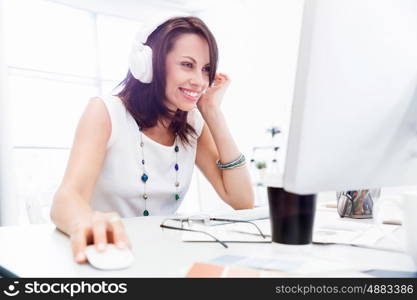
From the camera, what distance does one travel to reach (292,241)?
0.64m

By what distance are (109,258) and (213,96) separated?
108cm

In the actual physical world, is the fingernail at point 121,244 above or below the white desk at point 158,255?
above

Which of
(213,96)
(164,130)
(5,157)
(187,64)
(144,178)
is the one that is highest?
(187,64)

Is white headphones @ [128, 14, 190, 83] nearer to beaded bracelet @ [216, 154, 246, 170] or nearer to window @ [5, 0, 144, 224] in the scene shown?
beaded bracelet @ [216, 154, 246, 170]

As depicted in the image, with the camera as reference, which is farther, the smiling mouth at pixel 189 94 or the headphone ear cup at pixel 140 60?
the smiling mouth at pixel 189 94

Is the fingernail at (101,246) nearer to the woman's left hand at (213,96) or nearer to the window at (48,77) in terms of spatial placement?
the woman's left hand at (213,96)

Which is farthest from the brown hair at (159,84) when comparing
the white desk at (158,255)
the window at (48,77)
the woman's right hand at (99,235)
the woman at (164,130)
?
the window at (48,77)

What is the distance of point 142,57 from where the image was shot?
133 centimetres

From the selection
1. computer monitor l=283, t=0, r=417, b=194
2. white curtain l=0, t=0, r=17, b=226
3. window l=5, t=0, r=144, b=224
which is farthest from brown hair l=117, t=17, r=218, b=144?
window l=5, t=0, r=144, b=224

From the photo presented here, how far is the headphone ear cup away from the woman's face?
10 cm

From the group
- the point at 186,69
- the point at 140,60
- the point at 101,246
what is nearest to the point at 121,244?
the point at 101,246

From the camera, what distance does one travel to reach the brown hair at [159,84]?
4.64 ft

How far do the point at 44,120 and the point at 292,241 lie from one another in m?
3.90

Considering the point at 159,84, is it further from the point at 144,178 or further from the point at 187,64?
the point at 144,178
